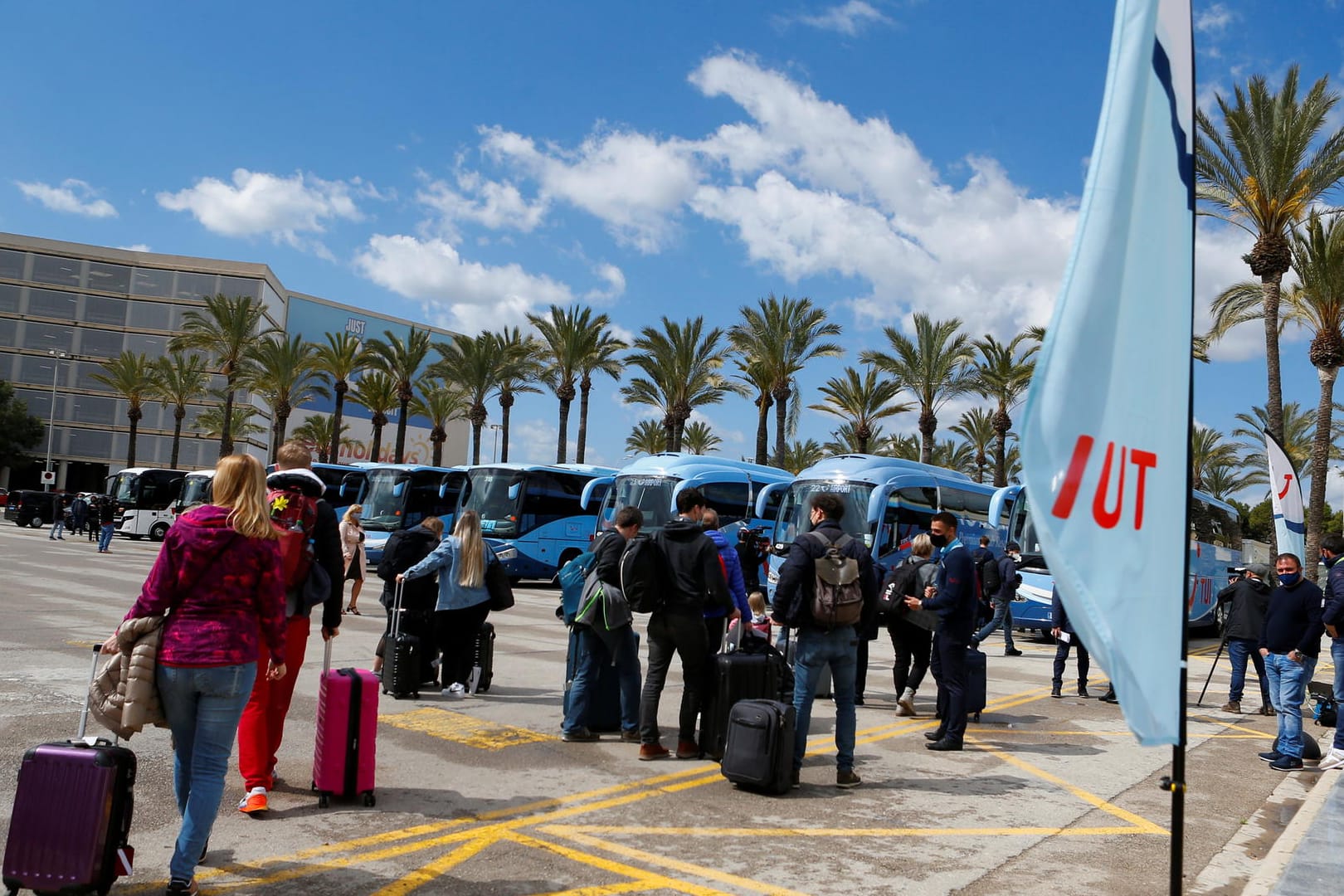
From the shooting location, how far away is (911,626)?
10055mm

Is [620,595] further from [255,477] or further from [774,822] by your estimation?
[255,477]

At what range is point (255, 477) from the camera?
14.1ft

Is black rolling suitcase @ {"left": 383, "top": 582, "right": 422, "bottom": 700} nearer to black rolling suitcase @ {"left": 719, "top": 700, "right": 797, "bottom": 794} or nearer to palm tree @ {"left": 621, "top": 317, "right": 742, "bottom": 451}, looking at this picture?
black rolling suitcase @ {"left": 719, "top": 700, "right": 797, "bottom": 794}

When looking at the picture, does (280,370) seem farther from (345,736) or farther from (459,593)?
(345,736)

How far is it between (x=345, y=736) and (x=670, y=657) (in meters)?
2.33

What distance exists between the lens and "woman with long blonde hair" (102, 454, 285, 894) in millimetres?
4047

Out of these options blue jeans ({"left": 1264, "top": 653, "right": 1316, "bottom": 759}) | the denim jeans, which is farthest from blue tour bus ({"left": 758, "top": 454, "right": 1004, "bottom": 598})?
blue jeans ({"left": 1264, "top": 653, "right": 1316, "bottom": 759})

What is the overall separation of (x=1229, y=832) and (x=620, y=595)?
13.7 feet

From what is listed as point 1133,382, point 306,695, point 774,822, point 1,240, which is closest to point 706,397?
point 306,695

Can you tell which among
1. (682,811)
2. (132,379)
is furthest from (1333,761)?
(132,379)

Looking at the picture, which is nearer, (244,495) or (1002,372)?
(244,495)

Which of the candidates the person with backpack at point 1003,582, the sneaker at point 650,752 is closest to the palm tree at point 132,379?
the person with backpack at point 1003,582

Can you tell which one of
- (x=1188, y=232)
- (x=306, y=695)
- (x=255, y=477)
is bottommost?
(x=306, y=695)

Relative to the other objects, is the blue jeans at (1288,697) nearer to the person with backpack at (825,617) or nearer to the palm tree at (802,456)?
the person with backpack at (825,617)
